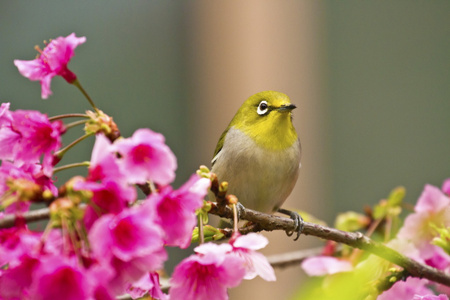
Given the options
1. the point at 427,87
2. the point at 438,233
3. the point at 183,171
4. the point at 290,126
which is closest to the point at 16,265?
the point at 438,233

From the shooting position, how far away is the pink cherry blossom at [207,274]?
548 mm

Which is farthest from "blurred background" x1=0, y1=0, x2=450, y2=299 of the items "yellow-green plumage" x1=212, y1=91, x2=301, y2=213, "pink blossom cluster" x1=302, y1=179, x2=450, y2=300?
"pink blossom cluster" x1=302, y1=179, x2=450, y2=300

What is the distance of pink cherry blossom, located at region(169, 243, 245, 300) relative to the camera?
0.55 metres

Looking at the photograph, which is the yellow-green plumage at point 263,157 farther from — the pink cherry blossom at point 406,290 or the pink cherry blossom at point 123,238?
the pink cherry blossom at point 123,238

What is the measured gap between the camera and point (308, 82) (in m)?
3.05

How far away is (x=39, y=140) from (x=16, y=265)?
17 centimetres

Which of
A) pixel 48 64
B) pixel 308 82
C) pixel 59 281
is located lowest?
pixel 308 82

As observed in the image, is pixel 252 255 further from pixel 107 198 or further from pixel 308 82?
pixel 308 82

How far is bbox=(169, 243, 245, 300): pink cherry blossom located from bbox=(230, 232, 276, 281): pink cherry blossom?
0.01 metres

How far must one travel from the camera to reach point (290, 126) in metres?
1.26


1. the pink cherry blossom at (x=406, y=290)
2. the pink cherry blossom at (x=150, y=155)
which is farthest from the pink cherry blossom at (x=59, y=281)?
the pink cherry blossom at (x=406, y=290)

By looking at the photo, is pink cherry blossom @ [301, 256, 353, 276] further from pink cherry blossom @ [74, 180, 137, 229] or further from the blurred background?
the blurred background

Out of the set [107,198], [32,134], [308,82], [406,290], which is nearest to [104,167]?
[107,198]

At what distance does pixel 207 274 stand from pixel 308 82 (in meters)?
2.57
